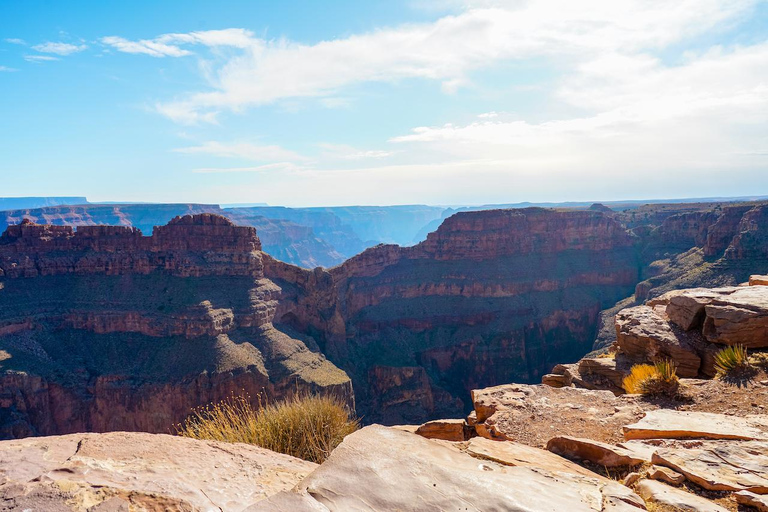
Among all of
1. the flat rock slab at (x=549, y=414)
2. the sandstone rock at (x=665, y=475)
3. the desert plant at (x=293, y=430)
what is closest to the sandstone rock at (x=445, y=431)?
the flat rock slab at (x=549, y=414)

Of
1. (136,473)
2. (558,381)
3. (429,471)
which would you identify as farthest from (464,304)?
(136,473)

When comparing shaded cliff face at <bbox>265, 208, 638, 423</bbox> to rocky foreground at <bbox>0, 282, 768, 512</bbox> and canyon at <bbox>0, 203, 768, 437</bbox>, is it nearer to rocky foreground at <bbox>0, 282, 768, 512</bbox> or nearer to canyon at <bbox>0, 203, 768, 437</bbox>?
canyon at <bbox>0, 203, 768, 437</bbox>

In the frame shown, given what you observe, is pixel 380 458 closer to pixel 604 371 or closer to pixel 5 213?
pixel 604 371

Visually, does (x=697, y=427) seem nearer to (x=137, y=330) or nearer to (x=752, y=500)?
(x=752, y=500)

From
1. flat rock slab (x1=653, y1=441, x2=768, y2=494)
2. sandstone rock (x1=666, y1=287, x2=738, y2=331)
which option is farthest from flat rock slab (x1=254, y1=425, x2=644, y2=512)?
sandstone rock (x1=666, y1=287, x2=738, y2=331)

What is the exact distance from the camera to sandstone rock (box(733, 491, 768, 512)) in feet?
17.2

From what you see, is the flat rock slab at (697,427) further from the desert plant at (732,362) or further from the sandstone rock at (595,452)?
the desert plant at (732,362)

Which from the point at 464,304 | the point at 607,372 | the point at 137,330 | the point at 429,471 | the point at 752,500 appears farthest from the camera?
the point at 464,304

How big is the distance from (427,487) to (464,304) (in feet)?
240

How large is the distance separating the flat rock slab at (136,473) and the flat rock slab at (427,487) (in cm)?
62

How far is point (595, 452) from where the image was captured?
7.20 metres

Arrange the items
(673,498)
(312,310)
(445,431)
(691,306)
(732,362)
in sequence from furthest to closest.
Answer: (312,310)
(691,306)
(445,431)
(732,362)
(673,498)

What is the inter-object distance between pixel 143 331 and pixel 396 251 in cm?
4438

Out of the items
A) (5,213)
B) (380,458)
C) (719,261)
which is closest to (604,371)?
(380,458)
